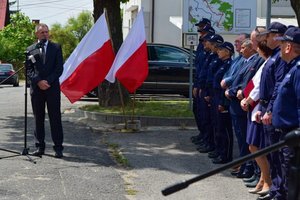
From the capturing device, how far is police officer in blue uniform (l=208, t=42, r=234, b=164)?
8477mm

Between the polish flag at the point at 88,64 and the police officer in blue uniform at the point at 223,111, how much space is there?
7.57ft

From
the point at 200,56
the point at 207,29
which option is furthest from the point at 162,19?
the point at 207,29

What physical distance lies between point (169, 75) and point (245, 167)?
10.6 m

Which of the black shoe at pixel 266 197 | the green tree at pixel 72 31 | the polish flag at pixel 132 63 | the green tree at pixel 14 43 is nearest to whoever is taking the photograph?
the black shoe at pixel 266 197

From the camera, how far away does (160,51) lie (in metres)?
18.7

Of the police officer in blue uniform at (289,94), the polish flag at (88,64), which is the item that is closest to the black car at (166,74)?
the polish flag at (88,64)

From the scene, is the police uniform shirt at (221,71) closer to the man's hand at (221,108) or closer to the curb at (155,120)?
the man's hand at (221,108)

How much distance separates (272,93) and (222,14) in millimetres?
10127

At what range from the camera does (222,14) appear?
16.0 metres

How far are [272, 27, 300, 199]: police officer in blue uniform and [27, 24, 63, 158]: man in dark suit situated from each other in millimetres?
4198

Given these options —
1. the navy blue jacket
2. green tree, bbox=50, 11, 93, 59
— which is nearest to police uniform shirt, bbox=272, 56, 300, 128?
the navy blue jacket

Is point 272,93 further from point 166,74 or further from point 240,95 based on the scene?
point 166,74

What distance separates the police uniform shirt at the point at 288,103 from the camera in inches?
213

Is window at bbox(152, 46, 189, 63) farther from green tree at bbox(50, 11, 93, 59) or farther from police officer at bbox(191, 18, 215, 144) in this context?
green tree at bbox(50, 11, 93, 59)
